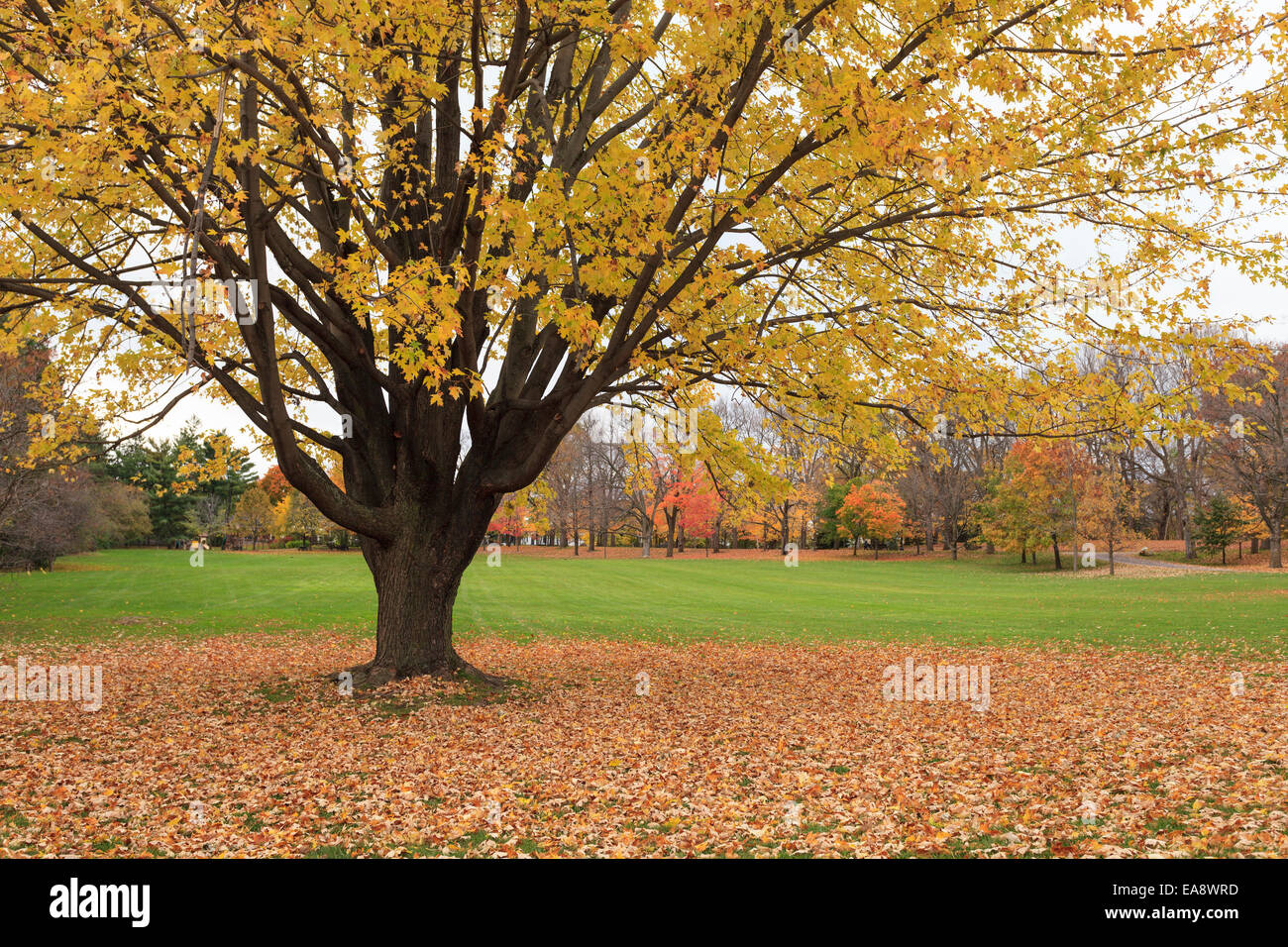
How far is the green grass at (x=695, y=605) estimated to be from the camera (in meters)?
19.3

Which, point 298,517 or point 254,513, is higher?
point 254,513

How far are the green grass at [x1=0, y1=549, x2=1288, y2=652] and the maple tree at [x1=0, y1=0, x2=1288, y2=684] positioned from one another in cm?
487

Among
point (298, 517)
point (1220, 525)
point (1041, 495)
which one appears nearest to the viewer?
point (1041, 495)

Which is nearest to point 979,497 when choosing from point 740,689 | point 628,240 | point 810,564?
point 810,564

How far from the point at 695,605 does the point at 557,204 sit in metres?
21.0

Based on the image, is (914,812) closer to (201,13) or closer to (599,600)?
(201,13)

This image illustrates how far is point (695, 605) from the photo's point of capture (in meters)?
27.5

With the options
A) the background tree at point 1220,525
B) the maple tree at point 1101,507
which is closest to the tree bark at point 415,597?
the maple tree at point 1101,507

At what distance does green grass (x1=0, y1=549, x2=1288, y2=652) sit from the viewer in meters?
19.3

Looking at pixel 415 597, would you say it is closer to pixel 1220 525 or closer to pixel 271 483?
pixel 1220 525

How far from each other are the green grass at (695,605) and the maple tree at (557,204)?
4871mm
